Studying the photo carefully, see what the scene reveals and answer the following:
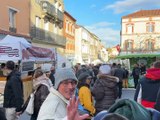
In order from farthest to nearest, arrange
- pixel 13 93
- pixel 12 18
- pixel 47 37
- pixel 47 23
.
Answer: pixel 47 23, pixel 47 37, pixel 12 18, pixel 13 93

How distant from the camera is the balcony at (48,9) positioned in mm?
34219

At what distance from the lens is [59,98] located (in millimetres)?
3016

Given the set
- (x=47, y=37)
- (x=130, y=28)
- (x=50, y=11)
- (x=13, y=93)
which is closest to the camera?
(x=13, y=93)

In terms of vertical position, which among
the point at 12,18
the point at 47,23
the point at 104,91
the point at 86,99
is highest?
the point at 47,23

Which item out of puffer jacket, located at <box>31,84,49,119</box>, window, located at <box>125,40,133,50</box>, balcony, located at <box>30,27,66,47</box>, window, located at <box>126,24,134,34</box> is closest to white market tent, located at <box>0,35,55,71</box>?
puffer jacket, located at <box>31,84,49,119</box>

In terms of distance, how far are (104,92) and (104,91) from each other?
19 mm

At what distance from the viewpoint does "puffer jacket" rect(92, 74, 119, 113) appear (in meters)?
5.74

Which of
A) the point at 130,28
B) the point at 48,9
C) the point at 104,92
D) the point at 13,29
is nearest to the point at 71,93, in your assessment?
the point at 104,92

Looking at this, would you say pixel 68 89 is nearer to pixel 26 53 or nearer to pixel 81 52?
pixel 26 53

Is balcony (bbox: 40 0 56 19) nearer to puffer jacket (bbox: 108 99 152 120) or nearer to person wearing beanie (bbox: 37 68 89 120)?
person wearing beanie (bbox: 37 68 89 120)

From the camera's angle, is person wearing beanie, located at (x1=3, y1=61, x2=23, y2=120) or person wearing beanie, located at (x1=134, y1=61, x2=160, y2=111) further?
person wearing beanie, located at (x1=3, y1=61, x2=23, y2=120)

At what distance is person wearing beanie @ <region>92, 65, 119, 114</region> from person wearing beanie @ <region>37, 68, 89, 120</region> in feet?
8.13

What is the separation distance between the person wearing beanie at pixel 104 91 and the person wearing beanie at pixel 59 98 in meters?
2.48

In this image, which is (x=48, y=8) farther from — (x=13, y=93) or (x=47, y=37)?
(x=13, y=93)
